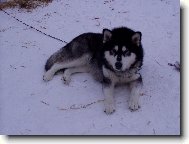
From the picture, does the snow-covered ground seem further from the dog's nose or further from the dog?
the dog's nose

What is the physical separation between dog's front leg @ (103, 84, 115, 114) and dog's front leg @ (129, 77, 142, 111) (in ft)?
0.66

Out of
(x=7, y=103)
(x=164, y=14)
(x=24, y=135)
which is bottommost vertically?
(x=24, y=135)

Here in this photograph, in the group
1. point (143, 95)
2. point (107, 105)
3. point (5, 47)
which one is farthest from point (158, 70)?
point (5, 47)

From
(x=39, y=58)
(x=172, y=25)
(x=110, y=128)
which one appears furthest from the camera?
(x=172, y=25)

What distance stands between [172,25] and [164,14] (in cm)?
36

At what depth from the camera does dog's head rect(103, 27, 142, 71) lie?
3.85m

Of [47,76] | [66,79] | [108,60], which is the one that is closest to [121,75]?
[108,60]

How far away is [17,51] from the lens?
16.9 feet

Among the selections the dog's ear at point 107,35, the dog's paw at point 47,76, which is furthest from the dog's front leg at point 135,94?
the dog's paw at point 47,76

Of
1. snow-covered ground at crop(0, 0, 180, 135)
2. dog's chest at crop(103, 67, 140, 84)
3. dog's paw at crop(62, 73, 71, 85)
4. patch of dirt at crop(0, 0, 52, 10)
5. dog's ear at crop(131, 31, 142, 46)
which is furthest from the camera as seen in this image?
patch of dirt at crop(0, 0, 52, 10)

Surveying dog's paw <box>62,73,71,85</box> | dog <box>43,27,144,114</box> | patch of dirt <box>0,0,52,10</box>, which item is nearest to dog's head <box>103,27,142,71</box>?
dog <box>43,27,144,114</box>

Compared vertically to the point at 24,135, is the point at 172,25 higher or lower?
higher

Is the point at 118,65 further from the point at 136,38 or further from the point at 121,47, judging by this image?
the point at 136,38

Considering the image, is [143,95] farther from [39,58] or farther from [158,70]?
[39,58]
